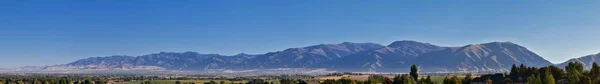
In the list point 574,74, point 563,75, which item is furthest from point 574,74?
point 563,75

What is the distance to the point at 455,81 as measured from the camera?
12319 cm

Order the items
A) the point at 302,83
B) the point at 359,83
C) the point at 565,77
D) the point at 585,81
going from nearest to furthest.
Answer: the point at 585,81 → the point at 565,77 → the point at 359,83 → the point at 302,83

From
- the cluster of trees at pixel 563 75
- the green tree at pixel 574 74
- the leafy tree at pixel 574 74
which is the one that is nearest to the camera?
the cluster of trees at pixel 563 75

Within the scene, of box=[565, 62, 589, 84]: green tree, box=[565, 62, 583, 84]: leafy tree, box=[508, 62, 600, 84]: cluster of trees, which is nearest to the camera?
box=[508, 62, 600, 84]: cluster of trees

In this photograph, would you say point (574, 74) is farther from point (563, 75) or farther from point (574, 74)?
point (563, 75)

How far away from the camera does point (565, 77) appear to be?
384 feet

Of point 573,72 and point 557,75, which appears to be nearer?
point 573,72

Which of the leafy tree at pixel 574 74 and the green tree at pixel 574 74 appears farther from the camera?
the leafy tree at pixel 574 74

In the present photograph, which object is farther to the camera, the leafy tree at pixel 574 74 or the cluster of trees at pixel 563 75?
the leafy tree at pixel 574 74

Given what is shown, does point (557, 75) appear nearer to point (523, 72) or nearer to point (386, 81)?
point (523, 72)

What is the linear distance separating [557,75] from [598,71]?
29.9 feet

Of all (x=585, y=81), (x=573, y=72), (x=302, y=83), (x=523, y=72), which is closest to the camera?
(x=585, y=81)

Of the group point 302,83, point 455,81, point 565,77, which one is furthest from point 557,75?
point 302,83

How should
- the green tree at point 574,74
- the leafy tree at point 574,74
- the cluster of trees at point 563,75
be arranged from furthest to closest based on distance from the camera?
the leafy tree at point 574,74, the green tree at point 574,74, the cluster of trees at point 563,75
